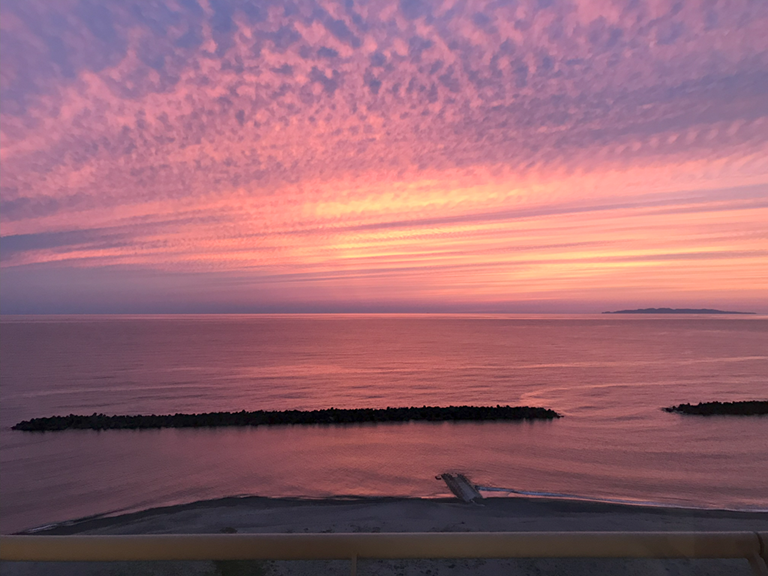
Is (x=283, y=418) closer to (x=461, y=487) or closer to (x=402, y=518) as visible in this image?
(x=461, y=487)

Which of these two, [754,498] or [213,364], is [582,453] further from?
[213,364]

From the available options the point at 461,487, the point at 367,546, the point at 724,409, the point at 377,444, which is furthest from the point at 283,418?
the point at 367,546

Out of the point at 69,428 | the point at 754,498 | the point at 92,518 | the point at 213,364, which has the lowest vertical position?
the point at 754,498

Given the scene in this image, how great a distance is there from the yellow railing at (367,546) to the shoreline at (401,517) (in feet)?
24.6

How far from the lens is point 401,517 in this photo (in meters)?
9.38

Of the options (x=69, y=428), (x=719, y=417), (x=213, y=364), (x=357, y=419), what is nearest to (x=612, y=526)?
(x=357, y=419)

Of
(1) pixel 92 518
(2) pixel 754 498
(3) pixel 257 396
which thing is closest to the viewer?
(1) pixel 92 518

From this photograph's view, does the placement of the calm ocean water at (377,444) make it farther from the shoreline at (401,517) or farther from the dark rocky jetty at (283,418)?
the shoreline at (401,517)

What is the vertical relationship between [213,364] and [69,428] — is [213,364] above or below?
above

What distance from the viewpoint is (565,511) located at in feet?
31.8

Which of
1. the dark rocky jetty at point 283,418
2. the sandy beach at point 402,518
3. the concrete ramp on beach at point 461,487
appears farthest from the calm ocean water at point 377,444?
the sandy beach at point 402,518

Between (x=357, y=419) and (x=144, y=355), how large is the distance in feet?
118

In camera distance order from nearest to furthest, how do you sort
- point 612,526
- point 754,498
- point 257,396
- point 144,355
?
point 612,526
point 754,498
point 257,396
point 144,355

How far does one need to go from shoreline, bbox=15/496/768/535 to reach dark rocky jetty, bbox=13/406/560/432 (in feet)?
28.9
